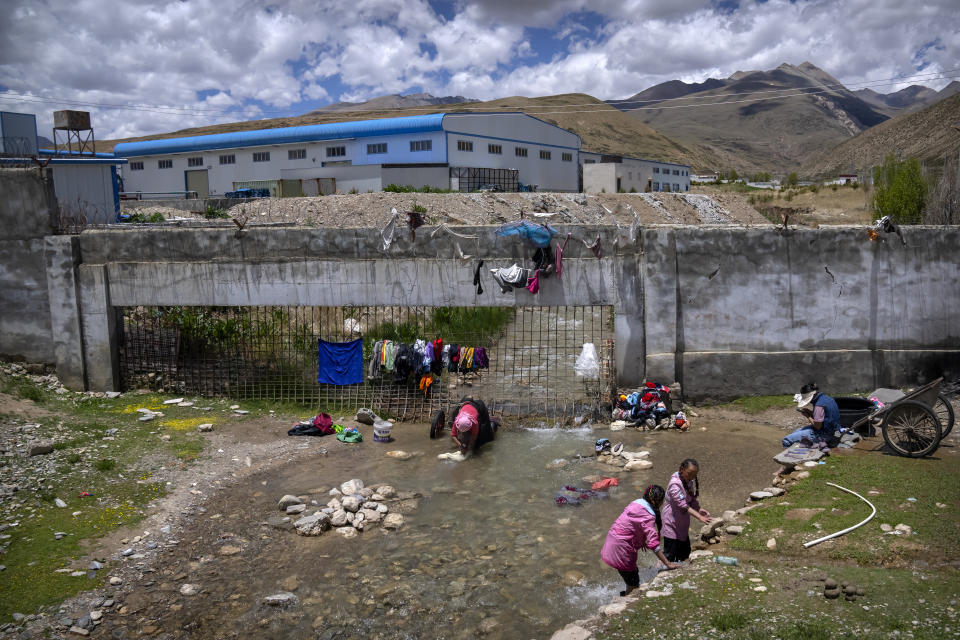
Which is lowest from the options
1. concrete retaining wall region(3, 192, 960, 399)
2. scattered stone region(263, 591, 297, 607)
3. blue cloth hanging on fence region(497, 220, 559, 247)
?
scattered stone region(263, 591, 297, 607)

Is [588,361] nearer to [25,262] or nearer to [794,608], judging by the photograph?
[794,608]

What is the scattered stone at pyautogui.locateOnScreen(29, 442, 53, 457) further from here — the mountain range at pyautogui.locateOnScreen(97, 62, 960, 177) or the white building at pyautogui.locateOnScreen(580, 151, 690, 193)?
the mountain range at pyautogui.locateOnScreen(97, 62, 960, 177)

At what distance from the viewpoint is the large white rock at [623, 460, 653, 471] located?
31.8ft

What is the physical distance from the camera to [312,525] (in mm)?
8039

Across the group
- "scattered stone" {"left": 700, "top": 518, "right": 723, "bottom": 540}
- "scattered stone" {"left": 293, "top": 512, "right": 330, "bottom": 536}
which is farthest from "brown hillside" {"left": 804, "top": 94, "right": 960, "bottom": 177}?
"scattered stone" {"left": 293, "top": 512, "right": 330, "bottom": 536}

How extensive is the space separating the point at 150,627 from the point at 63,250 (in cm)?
877

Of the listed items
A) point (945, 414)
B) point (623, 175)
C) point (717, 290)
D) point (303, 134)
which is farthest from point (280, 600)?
point (623, 175)

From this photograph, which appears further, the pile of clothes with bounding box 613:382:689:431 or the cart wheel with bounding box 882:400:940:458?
the pile of clothes with bounding box 613:382:689:431

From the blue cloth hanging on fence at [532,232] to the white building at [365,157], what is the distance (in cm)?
3128

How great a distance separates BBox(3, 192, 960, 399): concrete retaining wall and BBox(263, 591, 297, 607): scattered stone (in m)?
6.22

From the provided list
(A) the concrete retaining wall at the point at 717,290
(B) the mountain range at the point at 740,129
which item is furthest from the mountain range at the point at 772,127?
(A) the concrete retaining wall at the point at 717,290

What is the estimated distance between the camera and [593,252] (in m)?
11.9

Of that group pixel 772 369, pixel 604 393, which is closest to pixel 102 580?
pixel 604 393

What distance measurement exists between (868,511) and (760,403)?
440 cm
